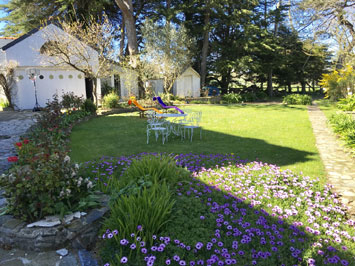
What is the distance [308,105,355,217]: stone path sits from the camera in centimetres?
398

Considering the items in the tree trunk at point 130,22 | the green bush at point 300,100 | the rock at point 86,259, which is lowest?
the rock at point 86,259

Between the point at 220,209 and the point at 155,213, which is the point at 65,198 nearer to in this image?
the point at 155,213

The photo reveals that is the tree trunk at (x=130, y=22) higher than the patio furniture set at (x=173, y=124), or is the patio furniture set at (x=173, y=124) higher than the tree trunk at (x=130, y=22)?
the tree trunk at (x=130, y=22)

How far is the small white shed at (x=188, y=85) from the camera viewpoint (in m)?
24.9

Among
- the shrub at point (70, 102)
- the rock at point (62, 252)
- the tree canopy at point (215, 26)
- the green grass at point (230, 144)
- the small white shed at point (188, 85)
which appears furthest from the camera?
the small white shed at point (188, 85)

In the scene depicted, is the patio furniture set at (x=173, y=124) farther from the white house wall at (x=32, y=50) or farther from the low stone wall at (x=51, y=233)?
the white house wall at (x=32, y=50)

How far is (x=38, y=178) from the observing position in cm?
276

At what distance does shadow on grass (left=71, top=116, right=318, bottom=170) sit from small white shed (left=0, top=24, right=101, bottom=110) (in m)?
8.92

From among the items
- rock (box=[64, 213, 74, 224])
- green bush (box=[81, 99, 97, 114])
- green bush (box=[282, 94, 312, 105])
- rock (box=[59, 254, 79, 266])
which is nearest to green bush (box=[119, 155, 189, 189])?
rock (box=[64, 213, 74, 224])

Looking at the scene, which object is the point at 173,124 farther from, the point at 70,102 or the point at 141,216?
the point at 70,102

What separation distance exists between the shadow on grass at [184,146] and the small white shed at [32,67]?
29.3ft

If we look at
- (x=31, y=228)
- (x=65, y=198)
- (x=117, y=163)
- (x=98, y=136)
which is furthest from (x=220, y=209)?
(x=98, y=136)

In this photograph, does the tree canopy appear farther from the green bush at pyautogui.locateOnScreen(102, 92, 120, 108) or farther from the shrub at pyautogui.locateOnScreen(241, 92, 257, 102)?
the green bush at pyautogui.locateOnScreen(102, 92, 120, 108)

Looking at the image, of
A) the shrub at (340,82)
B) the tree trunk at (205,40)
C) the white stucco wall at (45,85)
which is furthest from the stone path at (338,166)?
the tree trunk at (205,40)
